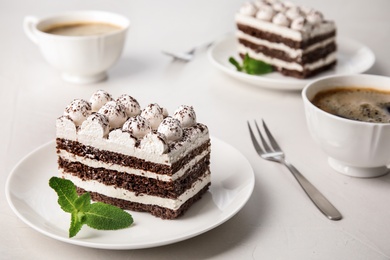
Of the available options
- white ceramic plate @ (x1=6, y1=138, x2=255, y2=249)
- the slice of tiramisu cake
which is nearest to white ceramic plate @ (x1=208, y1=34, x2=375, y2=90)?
white ceramic plate @ (x1=6, y1=138, x2=255, y2=249)

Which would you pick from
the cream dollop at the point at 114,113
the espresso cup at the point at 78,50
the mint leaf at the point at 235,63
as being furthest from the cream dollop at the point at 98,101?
the mint leaf at the point at 235,63

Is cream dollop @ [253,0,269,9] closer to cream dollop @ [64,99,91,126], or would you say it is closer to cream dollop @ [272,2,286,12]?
cream dollop @ [272,2,286,12]

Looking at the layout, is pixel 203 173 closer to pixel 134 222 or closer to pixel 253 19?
pixel 134 222

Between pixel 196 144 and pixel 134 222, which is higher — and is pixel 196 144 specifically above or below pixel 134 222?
above

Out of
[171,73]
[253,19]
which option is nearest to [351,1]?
[253,19]

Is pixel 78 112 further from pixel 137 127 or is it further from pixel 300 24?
A: pixel 300 24

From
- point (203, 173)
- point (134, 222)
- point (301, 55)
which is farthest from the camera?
point (301, 55)
